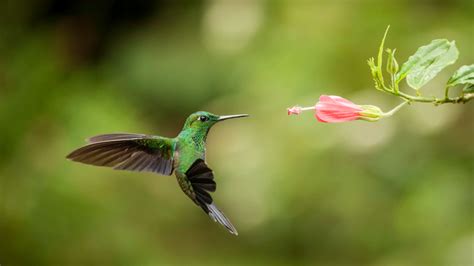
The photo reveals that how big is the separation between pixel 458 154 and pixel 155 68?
1.74m

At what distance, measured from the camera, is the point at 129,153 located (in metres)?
0.83

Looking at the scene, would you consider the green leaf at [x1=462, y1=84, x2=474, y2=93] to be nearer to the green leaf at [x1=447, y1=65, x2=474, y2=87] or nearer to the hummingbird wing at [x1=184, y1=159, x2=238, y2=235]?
the green leaf at [x1=447, y1=65, x2=474, y2=87]

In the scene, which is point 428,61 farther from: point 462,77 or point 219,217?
point 219,217

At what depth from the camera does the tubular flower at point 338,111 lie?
80cm

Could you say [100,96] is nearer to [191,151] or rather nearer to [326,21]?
[326,21]

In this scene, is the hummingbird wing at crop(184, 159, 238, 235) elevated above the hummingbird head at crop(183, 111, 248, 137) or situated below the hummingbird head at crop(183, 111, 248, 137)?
below

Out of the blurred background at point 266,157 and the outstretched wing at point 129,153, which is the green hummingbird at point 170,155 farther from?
the blurred background at point 266,157

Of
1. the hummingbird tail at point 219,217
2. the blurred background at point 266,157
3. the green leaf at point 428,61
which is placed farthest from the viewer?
the blurred background at point 266,157

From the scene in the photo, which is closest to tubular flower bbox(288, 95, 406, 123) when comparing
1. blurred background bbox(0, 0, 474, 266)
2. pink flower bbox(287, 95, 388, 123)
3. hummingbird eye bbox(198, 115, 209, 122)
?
pink flower bbox(287, 95, 388, 123)

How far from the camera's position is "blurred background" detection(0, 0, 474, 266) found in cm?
241

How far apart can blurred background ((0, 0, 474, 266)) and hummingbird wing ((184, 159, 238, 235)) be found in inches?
62.1

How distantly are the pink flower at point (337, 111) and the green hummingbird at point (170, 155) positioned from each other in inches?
4.5

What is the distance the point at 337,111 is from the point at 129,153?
27 cm

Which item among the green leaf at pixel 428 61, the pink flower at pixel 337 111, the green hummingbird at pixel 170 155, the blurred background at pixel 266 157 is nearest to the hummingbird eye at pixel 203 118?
the green hummingbird at pixel 170 155
